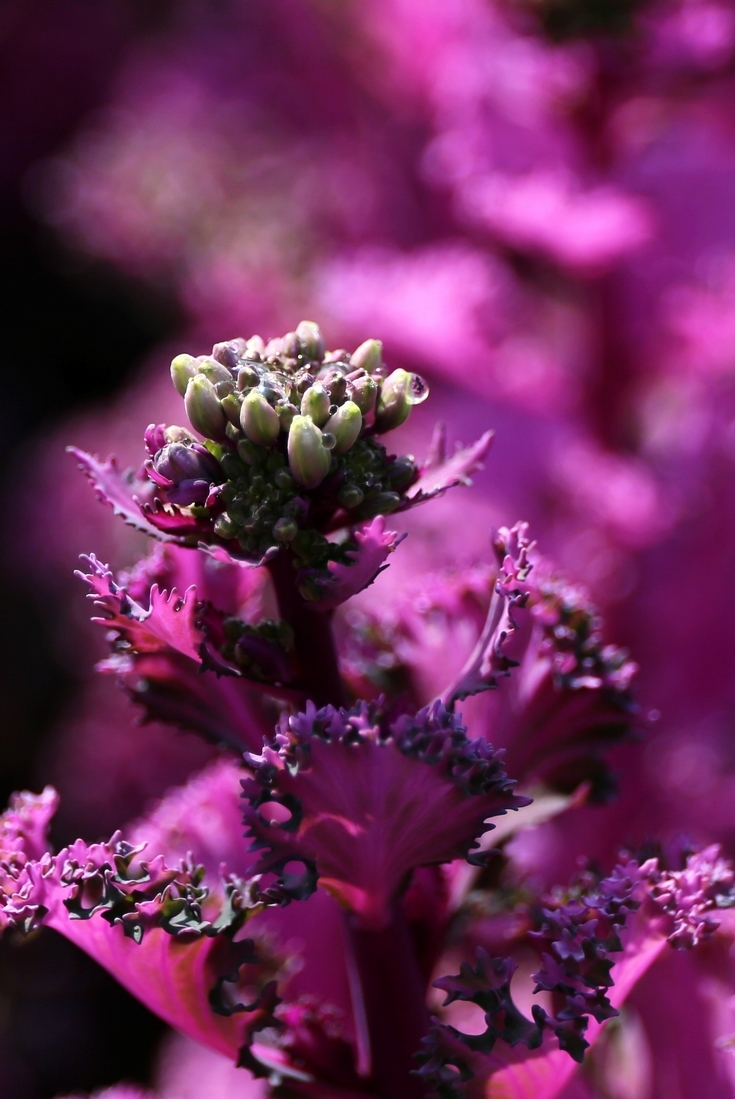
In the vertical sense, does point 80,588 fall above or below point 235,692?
above

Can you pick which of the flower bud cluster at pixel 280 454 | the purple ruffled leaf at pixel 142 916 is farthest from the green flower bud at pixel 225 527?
the purple ruffled leaf at pixel 142 916

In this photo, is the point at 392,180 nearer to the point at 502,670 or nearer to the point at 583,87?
the point at 583,87

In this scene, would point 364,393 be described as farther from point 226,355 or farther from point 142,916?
point 142,916

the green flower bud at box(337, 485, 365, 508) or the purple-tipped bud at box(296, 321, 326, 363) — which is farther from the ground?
the purple-tipped bud at box(296, 321, 326, 363)

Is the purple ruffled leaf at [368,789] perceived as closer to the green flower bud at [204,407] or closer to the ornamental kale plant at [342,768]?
the ornamental kale plant at [342,768]

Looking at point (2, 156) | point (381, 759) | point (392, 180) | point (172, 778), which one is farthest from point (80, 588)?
point (381, 759)

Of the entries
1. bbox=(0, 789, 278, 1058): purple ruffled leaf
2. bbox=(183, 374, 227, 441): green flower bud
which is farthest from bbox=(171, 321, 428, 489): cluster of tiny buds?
bbox=(0, 789, 278, 1058): purple ruffled leaf

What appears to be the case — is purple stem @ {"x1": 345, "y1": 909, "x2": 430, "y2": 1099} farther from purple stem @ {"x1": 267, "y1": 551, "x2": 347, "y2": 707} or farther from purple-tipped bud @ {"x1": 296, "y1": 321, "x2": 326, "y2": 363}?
purple-tipped bud @ {"x1": 296, "y1": 321, "x2": 326, "y2": 363}
